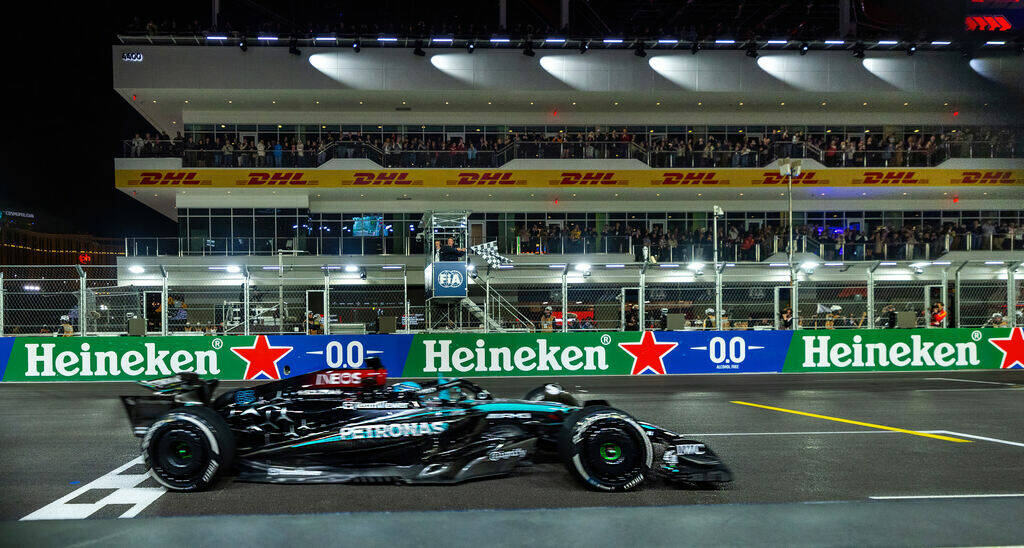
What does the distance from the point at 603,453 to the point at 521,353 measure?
10.8m

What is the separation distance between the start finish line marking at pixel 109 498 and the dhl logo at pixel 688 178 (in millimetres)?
29556

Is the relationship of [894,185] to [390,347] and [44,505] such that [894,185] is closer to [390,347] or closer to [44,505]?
[390,347]

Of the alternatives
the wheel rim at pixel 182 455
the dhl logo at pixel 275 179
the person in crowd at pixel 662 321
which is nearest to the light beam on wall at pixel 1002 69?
the person in crowd at pixel 662 321

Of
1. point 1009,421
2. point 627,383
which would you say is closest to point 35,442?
point 627,383

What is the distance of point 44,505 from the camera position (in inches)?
216

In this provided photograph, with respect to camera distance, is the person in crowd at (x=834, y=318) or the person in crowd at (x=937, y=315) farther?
the person in crowd at (x=937, y=315)

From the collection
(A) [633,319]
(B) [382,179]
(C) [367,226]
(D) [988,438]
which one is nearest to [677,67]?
(B) [382,179]

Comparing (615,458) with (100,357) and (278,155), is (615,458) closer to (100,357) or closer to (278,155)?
(100,357)

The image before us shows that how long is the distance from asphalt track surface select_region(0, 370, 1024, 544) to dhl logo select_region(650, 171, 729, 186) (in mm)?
21095

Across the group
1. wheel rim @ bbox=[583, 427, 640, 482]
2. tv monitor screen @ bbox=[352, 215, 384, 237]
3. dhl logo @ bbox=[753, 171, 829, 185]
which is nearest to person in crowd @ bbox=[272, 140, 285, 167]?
tv monitor screen @ bbox=[352, 215, 384, 237]

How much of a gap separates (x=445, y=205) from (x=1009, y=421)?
2768 cm

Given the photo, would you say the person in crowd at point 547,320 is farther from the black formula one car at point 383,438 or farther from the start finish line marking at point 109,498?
the start finish line marking at point 109,498

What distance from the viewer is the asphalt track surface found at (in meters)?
5.57

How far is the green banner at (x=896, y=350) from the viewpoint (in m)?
17.4
